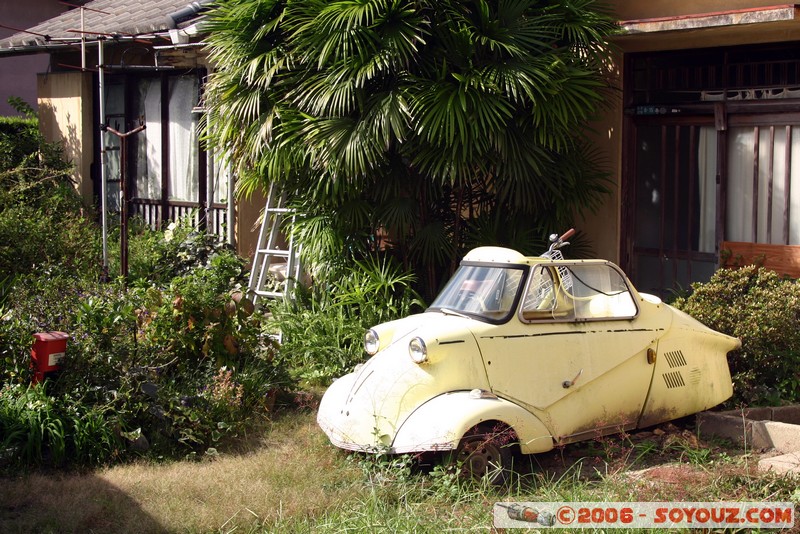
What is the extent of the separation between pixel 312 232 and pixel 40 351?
336 cm

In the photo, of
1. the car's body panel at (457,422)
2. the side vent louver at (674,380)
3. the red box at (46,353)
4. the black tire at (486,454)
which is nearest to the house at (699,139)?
the side vent louver at (674,380)

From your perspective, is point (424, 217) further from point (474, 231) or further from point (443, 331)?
point (443, 331)

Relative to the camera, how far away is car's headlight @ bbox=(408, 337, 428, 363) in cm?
611

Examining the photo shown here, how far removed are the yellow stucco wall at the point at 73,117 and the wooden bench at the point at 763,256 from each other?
383 inches

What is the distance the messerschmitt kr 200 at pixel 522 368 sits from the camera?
19.7ft

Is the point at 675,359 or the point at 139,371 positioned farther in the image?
the point at 139,371

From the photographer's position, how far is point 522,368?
6320 mm

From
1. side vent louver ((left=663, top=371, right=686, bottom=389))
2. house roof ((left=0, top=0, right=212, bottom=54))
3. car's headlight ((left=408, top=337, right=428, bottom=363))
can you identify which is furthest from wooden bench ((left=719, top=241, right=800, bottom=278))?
house roof ((left=0, top=0, right=212, bottom=54))

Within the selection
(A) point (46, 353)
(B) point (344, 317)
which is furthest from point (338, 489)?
(B) point (344, 317)

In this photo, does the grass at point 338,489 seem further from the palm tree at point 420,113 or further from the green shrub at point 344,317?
the palm tree at point 420,113

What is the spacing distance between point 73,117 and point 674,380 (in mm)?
11351

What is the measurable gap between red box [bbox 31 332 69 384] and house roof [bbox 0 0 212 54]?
5.73m

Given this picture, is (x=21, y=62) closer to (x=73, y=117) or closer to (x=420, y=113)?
(x=73, y=117)

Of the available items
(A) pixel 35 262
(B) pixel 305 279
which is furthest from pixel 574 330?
(A) pixel 35 262
